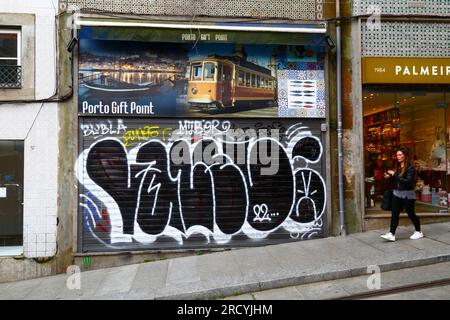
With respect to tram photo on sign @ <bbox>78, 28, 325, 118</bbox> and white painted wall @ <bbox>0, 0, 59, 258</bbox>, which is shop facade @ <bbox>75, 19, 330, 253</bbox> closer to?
tram photo on sign @ <bbox>78, 28, 325, 118</bbox>

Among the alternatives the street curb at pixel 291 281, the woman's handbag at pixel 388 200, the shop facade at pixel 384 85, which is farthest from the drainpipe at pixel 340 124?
the street curb at pixel 291 281

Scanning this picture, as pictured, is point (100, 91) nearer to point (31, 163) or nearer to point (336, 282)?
point (31, 163)

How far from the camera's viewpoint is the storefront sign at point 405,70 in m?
8.65

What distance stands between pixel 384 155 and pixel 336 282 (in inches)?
157

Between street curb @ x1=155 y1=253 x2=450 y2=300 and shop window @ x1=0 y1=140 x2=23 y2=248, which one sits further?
shop window @ x1=0 y1=140 x2=23 y2=248

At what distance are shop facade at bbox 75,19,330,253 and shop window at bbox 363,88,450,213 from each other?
1.17m

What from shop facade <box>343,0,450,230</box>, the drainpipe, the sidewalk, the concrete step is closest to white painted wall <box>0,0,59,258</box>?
the sidewalk

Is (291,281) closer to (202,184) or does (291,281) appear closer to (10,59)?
(202,184)

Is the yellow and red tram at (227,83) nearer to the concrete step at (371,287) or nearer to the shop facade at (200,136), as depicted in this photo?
the shop facade at (200,136)

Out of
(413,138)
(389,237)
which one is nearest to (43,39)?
(389,237)

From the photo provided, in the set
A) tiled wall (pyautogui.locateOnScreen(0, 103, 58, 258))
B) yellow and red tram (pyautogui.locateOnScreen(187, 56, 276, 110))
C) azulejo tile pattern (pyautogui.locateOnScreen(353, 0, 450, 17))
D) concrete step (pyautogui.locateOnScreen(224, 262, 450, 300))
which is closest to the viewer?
concrete step (pyautogui.locateOnScreen(224, 262, 450, 300))

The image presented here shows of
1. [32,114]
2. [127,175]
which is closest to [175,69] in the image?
[127,175]

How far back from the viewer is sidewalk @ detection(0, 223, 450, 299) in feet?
20.5

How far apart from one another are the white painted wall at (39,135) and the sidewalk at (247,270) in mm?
962
